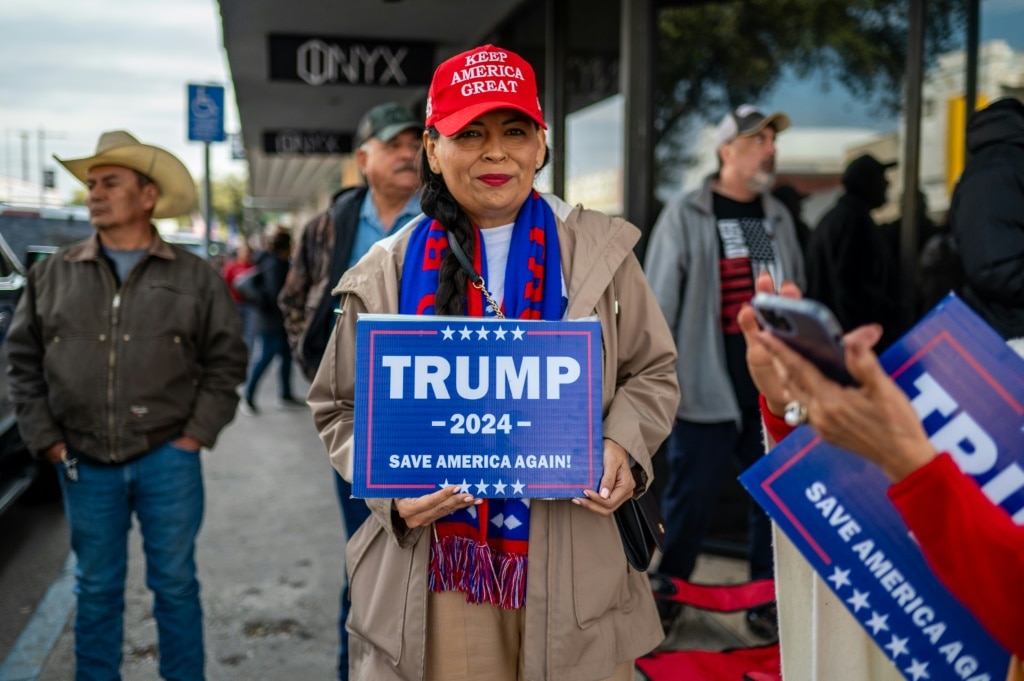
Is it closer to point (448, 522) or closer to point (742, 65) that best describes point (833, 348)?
point (448, 522)

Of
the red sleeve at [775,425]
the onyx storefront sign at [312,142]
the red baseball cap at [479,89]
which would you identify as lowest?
the red sleeve at [775,425]

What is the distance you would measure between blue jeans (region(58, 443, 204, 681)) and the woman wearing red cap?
1271 mm

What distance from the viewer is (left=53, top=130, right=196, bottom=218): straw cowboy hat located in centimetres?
313

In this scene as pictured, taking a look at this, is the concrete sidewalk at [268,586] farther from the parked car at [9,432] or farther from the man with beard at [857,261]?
the man with beard at [857,261]

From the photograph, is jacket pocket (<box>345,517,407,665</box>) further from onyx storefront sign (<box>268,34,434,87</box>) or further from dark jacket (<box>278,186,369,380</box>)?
onyx storefront sign (<box>268,34,434,87</box>)

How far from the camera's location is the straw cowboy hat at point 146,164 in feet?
10.3

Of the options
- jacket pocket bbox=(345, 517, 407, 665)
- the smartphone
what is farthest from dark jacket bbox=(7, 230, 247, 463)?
the smartphone

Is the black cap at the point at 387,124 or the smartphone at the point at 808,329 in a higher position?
the black cap at the point at 387,124

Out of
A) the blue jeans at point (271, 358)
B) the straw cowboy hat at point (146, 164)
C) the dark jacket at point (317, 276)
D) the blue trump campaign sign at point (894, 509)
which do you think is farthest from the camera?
the blue jeans at point (271, 358)

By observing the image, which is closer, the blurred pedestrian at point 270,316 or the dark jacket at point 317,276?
the dark jacket at point 317,276

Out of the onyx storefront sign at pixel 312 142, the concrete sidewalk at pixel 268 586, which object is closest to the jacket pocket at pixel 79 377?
the concrete sidewalk at pixel 268 586

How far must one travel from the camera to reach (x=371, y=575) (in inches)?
78.8

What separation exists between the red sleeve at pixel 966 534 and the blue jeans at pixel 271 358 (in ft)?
28.8

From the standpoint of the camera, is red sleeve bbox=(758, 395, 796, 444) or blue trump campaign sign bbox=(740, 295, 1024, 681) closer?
blue trump campaign sign bbox=(740, 295, 1024, 681)
